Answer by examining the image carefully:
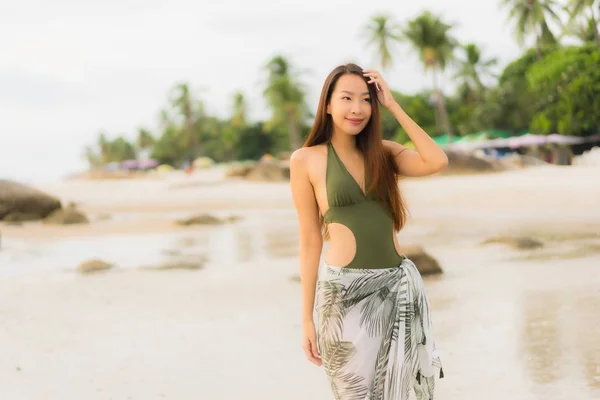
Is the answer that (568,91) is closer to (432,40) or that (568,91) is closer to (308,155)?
(432,40)

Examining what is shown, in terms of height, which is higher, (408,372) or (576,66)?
(576,66)

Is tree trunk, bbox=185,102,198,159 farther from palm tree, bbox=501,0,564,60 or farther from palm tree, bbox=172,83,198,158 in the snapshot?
palm tree, bbox=501,0,564,60

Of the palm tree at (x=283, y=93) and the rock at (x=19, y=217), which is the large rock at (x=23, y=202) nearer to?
the rock at (x=19, y=217)

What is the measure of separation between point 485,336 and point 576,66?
3327cm

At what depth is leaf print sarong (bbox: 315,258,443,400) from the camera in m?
2.23

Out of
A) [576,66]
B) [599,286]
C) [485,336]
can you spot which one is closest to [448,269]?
[599,286]

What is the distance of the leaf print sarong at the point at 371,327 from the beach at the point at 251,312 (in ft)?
6.63

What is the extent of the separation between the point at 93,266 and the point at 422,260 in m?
4.63

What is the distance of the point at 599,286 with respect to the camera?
6.82m

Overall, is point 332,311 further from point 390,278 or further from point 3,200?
point 3,200

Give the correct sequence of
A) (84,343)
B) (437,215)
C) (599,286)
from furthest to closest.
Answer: (437,215)
(599,286)
(84,343)

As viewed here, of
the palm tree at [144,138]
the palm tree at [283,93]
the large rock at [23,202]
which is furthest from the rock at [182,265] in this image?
the palm tree at [144,138]

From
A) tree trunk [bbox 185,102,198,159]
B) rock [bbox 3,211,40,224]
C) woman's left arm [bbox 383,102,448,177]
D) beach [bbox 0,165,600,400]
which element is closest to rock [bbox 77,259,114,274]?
beach [bbox 0,165,600,400]

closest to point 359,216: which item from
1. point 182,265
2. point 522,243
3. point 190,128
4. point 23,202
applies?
point 522,243
